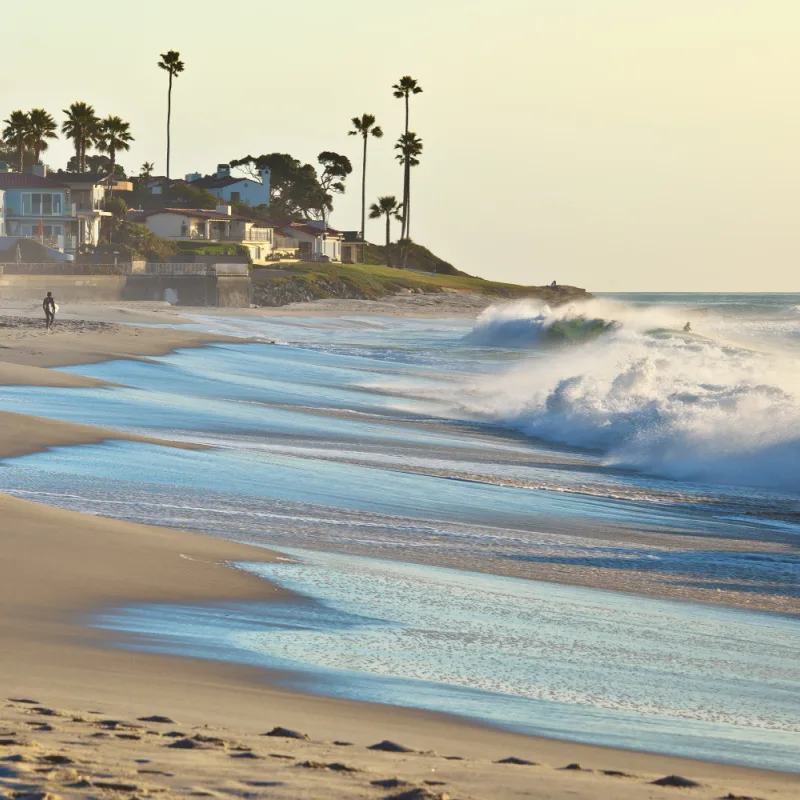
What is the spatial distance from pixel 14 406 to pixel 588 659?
44.4 feet

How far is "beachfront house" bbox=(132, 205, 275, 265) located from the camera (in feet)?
376

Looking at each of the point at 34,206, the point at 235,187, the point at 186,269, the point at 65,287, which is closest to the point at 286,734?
the point at 65,287

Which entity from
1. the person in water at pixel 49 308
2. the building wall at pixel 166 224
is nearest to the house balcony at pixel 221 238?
the building wall at pixel 166 224

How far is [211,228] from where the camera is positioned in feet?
389

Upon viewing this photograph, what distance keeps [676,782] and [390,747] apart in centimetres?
118

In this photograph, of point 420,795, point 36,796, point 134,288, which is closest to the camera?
point 36,796

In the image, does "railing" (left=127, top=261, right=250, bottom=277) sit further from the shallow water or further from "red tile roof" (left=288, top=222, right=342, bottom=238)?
the shallow water

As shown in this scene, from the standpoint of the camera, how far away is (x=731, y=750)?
20.4 ft

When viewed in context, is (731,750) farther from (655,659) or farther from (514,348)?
(514,348)

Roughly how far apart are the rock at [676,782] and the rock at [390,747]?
1.02m

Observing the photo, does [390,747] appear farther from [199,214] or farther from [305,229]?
[305,229]

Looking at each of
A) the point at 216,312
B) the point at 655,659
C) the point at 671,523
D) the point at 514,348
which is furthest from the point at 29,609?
the point at 216,312

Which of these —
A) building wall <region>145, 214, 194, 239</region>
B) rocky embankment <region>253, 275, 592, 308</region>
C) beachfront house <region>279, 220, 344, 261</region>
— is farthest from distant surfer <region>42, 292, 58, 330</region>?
beachfront house <region>279, 220, 344, 261</region>

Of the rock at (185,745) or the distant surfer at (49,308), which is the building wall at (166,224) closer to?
the distant surfer at (49,308)
